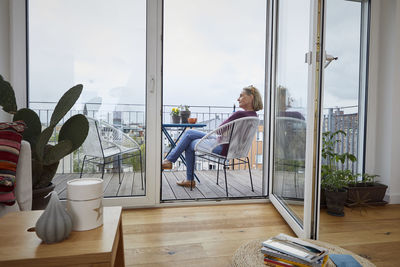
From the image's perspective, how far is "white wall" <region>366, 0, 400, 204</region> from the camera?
100 inches

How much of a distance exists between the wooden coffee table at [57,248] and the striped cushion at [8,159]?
1.11 ft

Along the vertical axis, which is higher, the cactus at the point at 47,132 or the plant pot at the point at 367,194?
the cactus at the point at 47,132

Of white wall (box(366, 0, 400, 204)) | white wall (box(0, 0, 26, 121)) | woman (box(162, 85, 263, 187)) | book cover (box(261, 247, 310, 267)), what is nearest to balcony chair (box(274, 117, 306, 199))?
woman (box(162, 85, 263, 187))

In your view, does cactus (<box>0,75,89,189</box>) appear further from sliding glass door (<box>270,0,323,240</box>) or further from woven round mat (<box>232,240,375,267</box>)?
sliding glass door (<box>270,0,323,240</box>)

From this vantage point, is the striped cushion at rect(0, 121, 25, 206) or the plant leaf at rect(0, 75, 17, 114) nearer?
the striped cushion at rect(0, 121, 25, 206)

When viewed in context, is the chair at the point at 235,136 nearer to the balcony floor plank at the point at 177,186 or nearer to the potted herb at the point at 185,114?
the balcony floor plank at the point at 177,186

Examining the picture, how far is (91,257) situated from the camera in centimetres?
71

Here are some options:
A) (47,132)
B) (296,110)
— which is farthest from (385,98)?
(47,132)

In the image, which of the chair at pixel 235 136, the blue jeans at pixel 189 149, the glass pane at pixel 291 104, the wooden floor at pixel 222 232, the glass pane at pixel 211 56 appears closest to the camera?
the wooden floor at pixel 222 232

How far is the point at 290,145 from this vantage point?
205 centimetres

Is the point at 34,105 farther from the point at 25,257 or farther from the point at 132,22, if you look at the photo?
the point at 25,257

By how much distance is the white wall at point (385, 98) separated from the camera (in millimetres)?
2551

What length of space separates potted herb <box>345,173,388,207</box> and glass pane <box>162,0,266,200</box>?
1.04 metres

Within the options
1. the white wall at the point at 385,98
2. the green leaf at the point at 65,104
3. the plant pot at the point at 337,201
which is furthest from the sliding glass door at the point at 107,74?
the white wall at the point at 385,98
